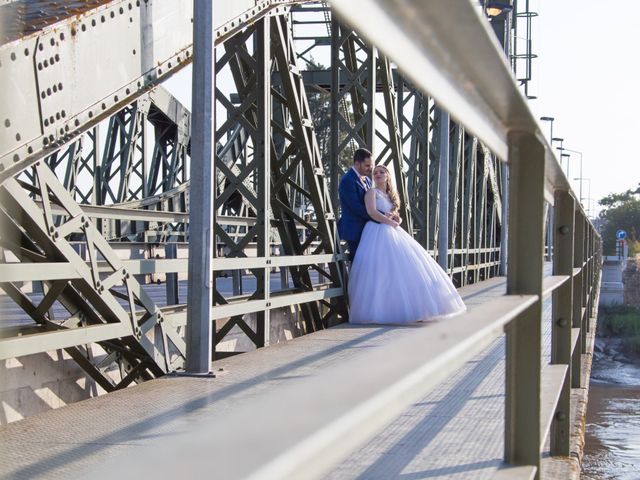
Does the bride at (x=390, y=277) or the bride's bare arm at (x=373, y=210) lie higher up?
the bride's bare arm at (x=373, y=210)

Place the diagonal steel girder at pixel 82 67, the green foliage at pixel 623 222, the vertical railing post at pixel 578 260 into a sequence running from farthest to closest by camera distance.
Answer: the green foliage at pixel 623 222, the vertical railing post at pixel 578 260, the diagonal steel girder at pixel 82 67

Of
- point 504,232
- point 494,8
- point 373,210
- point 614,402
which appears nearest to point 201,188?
point 373,210

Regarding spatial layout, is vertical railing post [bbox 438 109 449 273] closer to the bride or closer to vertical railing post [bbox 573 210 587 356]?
the bride

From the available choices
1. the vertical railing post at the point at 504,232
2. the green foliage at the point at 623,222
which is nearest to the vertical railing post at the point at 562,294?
the vertical railing post at the point at 504,232

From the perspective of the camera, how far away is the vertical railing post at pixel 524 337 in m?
2.59

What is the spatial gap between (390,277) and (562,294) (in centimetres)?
630

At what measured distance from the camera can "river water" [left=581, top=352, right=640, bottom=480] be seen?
23.0 metres

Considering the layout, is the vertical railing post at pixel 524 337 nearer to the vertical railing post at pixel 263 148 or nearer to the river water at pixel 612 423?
the vertical railing post at pixel 263 148

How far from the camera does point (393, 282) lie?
1102 cm

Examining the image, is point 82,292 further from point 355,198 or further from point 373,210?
point 355,198

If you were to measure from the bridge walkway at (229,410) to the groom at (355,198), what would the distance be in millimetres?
4183

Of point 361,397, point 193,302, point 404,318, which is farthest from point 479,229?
point 361,397

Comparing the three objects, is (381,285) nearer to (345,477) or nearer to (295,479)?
(345,477)

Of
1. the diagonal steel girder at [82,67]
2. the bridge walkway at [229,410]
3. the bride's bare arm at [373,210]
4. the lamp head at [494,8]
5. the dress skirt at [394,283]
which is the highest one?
the lamp head at [494,8]
